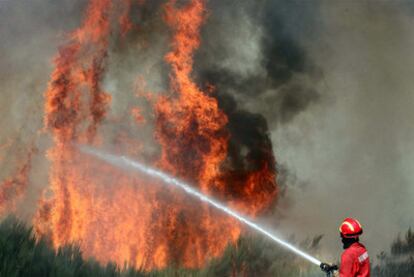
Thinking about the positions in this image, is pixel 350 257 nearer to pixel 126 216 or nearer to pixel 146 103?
pixel 126 216

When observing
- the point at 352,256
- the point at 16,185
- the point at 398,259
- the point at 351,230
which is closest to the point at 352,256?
the point at 352,256

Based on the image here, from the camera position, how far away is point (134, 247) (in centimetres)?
2266

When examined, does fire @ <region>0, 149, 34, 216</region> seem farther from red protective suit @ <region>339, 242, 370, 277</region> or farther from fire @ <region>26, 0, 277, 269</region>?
red protective suit @ <region>339, 242, 370, 277</region>

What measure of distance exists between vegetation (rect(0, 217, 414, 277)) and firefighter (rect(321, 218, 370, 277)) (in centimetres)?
635

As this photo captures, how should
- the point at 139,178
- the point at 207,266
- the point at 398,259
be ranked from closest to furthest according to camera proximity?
1. the point at 207,266
2. the point at 139,178
3. the point at 398,259

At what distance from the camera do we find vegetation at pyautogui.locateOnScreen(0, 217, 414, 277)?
10631mm

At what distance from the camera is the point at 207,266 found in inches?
692

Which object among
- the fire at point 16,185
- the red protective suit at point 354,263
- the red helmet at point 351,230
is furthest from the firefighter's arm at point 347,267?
the fire at point 16,185

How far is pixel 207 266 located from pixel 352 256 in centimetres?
1102

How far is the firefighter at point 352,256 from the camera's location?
23.4ft

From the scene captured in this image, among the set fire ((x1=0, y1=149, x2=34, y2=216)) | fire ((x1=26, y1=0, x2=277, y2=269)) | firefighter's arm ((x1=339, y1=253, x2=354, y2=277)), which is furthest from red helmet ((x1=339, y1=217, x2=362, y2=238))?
fire ((x1=0, y1=149, x2=34, y2=216))

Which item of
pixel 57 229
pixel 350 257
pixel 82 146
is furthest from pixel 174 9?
pixel 350 257

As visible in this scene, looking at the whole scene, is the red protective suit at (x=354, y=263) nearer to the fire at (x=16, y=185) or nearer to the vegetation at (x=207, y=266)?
the vegetation at (x=207, y=266)

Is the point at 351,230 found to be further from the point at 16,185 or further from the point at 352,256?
the point at 16,185
